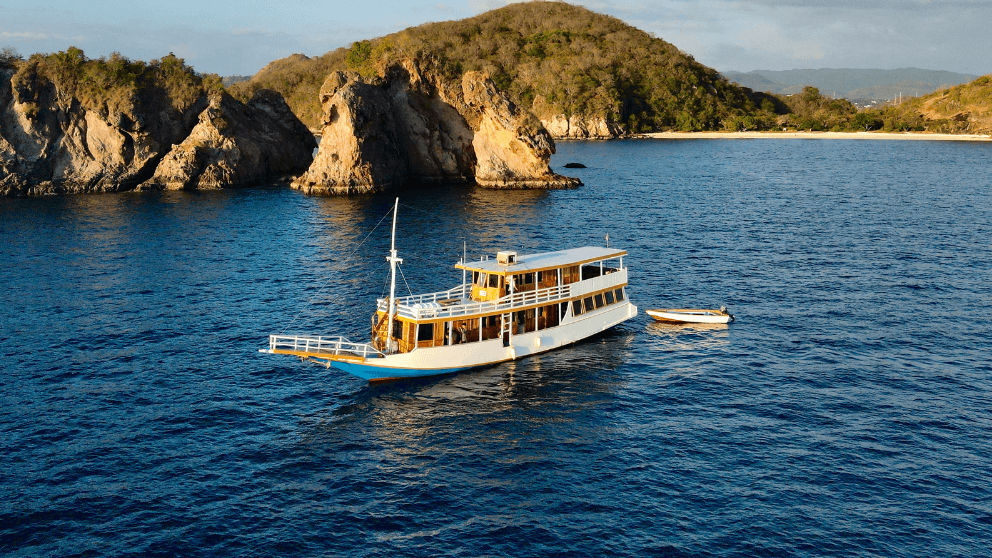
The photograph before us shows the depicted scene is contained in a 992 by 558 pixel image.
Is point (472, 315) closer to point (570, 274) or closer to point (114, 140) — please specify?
point (570, 274)

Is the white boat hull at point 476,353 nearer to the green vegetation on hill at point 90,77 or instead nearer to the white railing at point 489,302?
the white railing at point 489,302

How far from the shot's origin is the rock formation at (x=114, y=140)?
135000 mm

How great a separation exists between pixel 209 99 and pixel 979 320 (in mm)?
136257

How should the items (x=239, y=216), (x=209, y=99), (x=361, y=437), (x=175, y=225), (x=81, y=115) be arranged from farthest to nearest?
(x=209, y=99)
(x=81, y=115)
(x=239, y=216)
(x=175, y=225)
(x=361, y=437)

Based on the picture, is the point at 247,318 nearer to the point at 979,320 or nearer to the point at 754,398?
the point at 754,398

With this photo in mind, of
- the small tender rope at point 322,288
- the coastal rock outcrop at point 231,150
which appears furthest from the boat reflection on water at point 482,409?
the coastal rock outcrop at point 231,150

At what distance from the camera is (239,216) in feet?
377

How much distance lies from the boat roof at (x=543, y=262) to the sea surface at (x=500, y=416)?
22.2 ft

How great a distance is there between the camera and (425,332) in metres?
51.7

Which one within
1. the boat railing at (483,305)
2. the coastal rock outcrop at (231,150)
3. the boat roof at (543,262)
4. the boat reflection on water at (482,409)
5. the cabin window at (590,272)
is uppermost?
the coastal rock outcrop at (231,150)

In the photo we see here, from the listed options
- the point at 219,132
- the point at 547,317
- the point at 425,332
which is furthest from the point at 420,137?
the point at 425,332

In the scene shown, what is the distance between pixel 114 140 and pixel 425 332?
115936 mm

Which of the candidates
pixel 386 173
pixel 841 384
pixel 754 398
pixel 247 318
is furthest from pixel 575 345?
pixel 386 173

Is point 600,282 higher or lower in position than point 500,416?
higher
